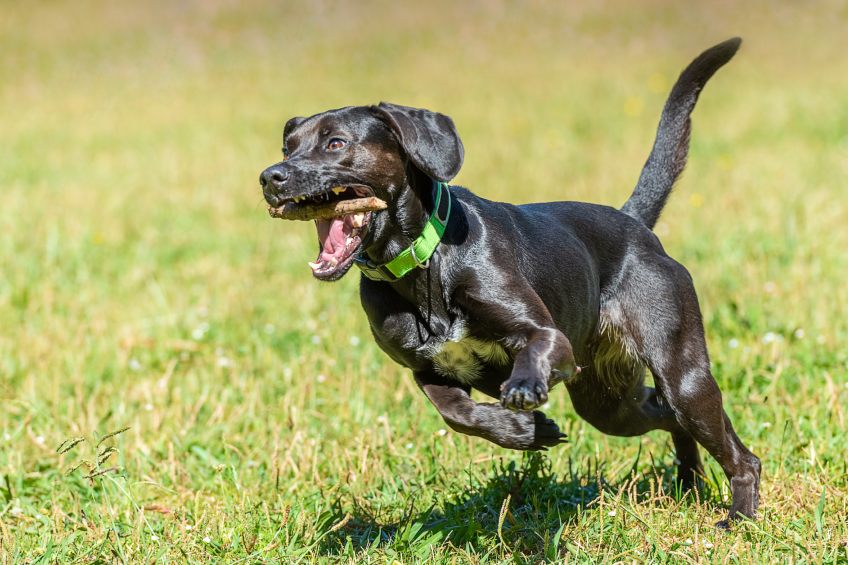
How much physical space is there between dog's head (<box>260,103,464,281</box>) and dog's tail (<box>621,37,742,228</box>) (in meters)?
1.31

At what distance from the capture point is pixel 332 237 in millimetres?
→ 3799

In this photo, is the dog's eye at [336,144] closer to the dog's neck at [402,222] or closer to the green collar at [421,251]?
the dog's neck at [402,222]


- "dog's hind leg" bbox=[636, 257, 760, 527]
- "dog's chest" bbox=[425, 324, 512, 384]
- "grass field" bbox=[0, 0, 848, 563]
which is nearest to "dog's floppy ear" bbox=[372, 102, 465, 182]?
"dog's chest" bbox=[425, 324, 512, 384]

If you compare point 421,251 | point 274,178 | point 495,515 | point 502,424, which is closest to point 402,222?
point 421,251

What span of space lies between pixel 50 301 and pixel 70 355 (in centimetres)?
124

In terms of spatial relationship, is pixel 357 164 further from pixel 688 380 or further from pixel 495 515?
pixel 688 380

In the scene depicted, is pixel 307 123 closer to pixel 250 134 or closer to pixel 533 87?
pixel 250 134

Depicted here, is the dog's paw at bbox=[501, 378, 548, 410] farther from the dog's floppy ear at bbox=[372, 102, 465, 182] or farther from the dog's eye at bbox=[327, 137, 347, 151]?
the dog's eye at bbox=[327, 137, 347, 151]

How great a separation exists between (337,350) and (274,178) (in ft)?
8.89

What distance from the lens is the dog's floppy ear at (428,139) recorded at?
3.74 meters

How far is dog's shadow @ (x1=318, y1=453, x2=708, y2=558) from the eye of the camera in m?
3.93

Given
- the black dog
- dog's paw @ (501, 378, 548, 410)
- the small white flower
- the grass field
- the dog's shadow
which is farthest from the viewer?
the small white flower

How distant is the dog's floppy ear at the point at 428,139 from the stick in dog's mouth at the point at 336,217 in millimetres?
224

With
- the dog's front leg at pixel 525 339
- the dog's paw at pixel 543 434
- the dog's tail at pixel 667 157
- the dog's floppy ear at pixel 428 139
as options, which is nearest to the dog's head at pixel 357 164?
the dog's floppy ear at pixel 428 139
